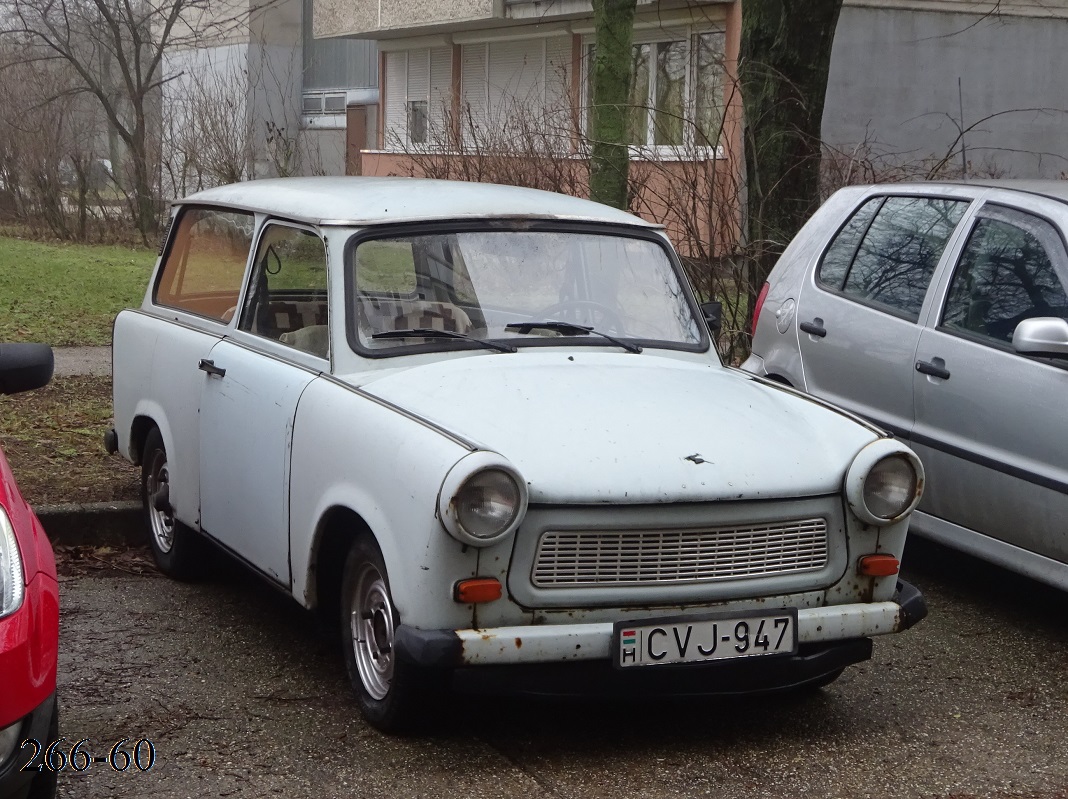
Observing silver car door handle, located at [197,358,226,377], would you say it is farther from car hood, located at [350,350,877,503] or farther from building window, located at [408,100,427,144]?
building window, located at [408,100,427,144]

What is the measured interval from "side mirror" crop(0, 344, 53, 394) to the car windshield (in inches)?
45.1

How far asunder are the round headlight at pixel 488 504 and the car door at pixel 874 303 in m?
2.71

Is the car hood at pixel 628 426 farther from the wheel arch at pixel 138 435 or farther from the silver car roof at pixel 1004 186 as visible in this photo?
the wheel arch at pixel 138 435

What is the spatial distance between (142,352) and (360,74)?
31.5 meters

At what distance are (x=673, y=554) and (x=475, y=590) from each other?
1.91 ft

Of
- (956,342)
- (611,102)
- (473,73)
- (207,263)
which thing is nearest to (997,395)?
(956,342)

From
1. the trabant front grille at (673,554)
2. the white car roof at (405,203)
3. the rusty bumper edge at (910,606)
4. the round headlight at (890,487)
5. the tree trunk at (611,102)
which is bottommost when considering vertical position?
the rusty bumper edge at (910,606)

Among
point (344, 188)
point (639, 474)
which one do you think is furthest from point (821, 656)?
point (344, 188)

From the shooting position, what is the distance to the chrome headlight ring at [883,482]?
4305 millimetres

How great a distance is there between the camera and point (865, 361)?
6387mm

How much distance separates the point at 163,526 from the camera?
6.32m

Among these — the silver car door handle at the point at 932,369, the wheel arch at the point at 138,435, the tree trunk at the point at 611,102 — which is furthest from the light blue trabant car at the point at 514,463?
the tree trunk at the point at 611,102

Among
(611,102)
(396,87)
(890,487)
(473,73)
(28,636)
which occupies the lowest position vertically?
(28,636)

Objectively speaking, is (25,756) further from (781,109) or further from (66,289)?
(66,289)
